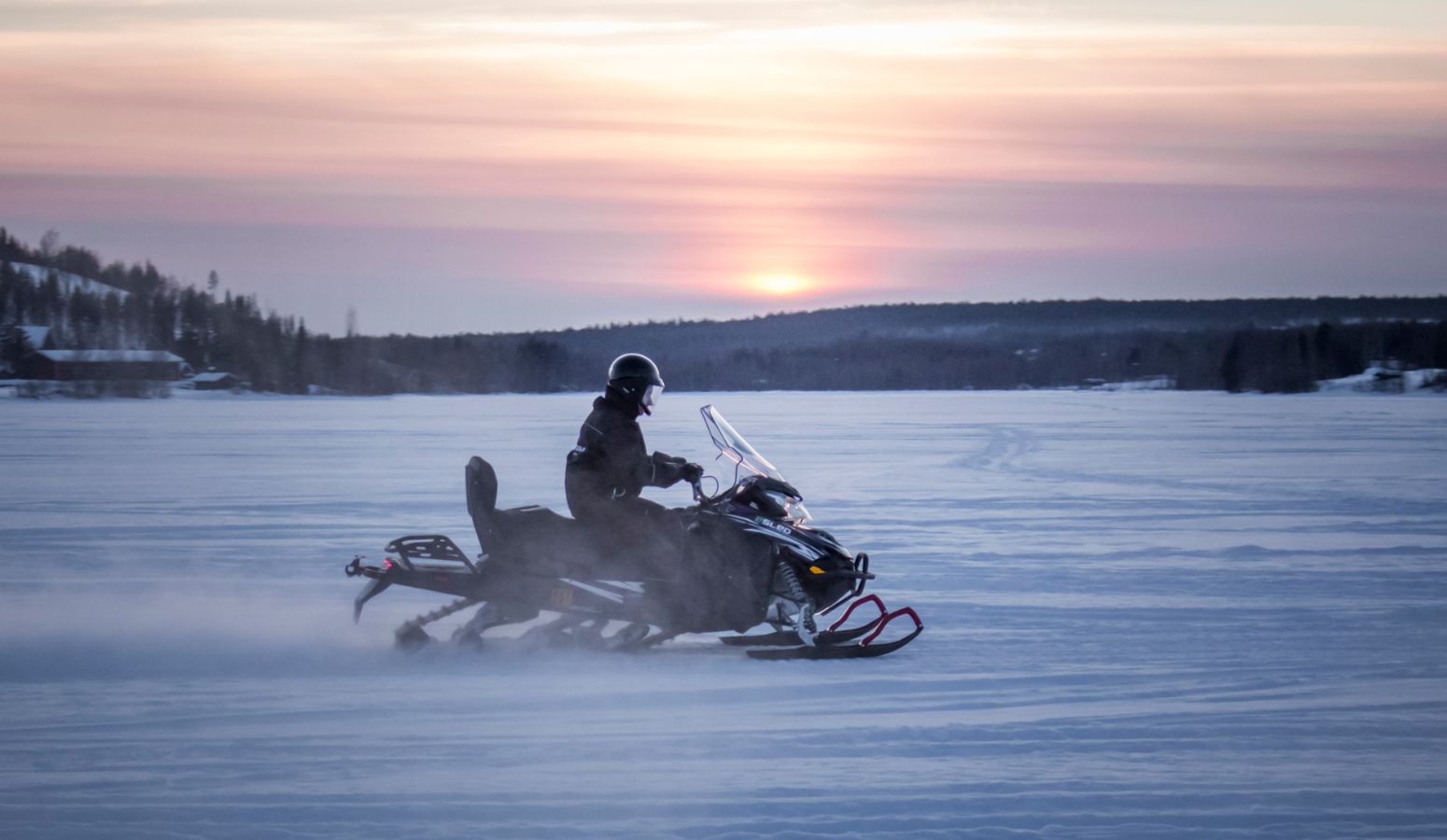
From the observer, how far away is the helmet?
22.9ft

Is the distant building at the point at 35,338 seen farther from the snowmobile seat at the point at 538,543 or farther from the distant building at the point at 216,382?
the snowmobile seat at the point at 538,543

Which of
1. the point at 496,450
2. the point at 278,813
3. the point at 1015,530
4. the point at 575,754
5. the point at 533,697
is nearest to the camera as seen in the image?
the point at 278,813

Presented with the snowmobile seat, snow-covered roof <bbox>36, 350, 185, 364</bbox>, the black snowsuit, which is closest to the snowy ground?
the snowmobile seat

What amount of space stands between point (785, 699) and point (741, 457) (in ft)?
5.47

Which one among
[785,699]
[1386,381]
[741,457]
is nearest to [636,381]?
[741,457]

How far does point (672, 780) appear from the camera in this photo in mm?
4836

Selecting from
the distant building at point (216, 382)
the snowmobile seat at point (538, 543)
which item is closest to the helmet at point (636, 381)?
the snowmobile seat at point (538, 543)

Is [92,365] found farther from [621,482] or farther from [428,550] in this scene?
[621,482]

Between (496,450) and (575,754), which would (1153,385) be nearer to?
(496,450)

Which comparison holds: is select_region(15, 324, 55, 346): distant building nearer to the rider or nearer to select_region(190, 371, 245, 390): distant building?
select_region(190, 371, 245, 390): distant building

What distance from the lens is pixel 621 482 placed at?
689 centimetres

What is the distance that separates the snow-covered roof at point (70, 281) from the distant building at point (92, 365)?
40890 mm

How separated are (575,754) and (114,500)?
1227 centimetres

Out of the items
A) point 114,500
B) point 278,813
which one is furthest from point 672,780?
point 114,500
